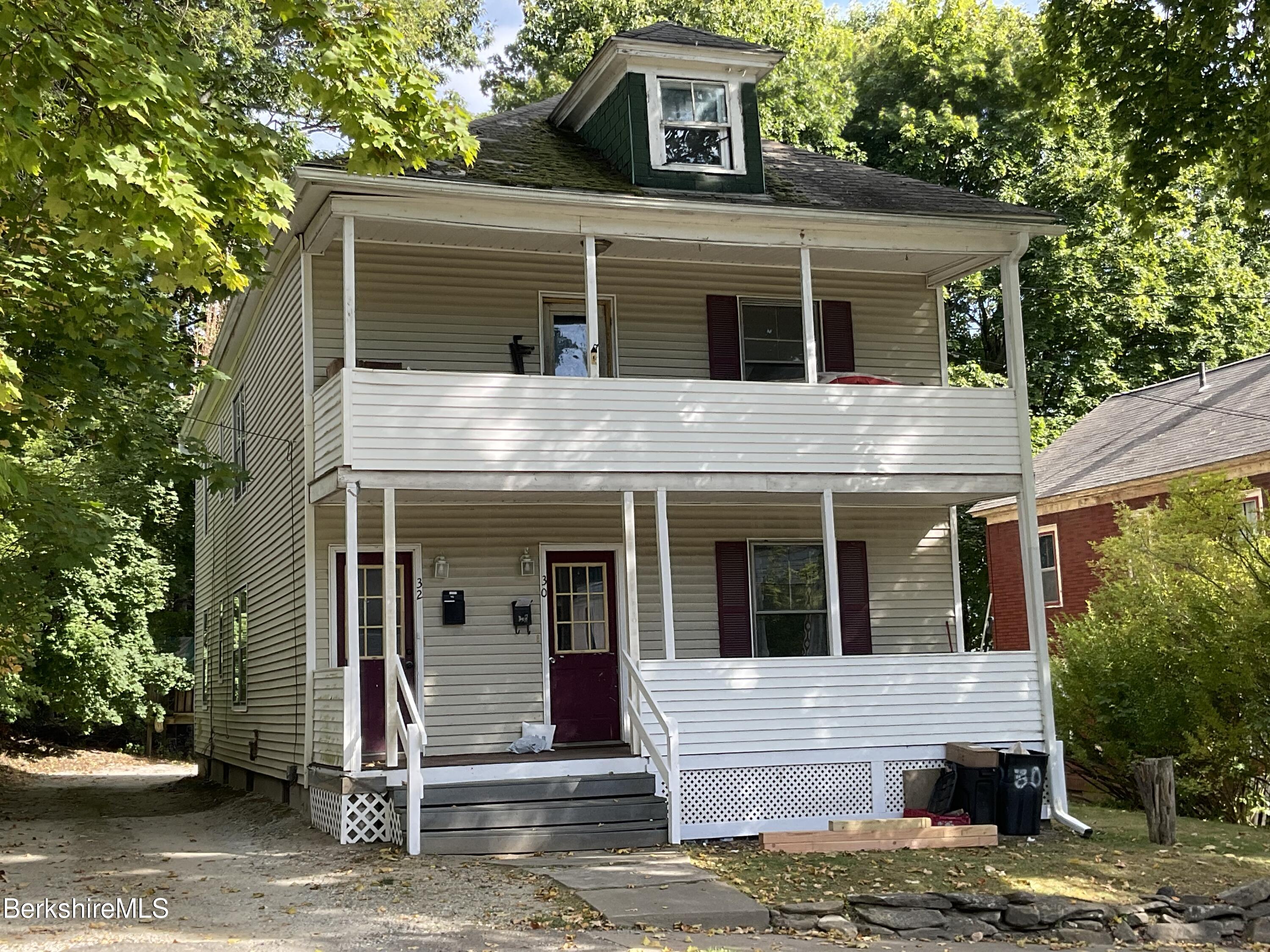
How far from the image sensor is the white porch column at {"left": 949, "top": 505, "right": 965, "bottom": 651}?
1622cm

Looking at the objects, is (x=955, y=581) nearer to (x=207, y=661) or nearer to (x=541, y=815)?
(x=541, y=815)

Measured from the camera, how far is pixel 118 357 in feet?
42.9

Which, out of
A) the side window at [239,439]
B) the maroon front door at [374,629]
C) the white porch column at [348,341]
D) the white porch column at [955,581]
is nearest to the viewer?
the white porch column at [348,341]

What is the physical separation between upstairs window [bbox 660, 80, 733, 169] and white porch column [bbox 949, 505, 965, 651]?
5281mm

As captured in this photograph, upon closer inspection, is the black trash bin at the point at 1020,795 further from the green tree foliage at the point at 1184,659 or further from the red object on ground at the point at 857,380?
the red object on ground at the point at 857,380

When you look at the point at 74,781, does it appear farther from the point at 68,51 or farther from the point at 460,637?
the point at 68,51

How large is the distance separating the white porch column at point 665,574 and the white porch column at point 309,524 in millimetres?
3685

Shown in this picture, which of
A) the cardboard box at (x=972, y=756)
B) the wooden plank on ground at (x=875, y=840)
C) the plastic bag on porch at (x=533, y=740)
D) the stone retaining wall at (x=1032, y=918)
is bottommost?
the stone retaining wall at (x=1032, y=918)

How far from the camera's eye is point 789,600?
51.9 ft

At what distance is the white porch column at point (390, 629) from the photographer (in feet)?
40.1

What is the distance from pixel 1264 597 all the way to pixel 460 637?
8873 millimetres

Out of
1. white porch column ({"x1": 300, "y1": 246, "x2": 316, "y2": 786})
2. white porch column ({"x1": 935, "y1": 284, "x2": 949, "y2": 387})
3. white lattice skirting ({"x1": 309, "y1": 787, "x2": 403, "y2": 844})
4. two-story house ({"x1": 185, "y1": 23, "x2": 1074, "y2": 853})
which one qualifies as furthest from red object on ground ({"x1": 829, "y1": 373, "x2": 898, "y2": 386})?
white lattice skirting ({"x1": 309, "y1": 787, "x2": 403, "y2": 844})

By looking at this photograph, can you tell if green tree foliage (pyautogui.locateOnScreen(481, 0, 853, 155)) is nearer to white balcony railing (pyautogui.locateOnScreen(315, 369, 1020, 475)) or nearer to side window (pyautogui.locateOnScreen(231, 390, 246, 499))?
side window (pyautogui.locateOnScreen(231, 390, 246, 499))

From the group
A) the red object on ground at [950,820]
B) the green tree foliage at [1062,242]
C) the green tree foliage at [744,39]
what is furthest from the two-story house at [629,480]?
the green tree foliage at [1062,242]
